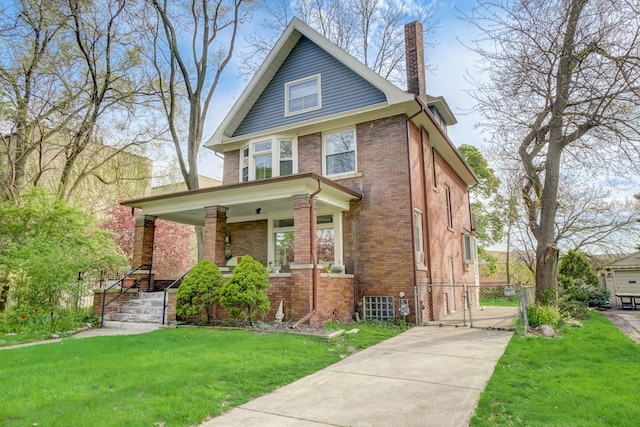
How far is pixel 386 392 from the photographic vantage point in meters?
4.56

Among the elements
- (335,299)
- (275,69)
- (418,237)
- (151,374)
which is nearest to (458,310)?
(418,237)

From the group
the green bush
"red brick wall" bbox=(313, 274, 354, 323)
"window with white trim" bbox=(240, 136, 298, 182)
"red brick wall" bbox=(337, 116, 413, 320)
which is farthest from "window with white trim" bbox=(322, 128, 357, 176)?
the green bush

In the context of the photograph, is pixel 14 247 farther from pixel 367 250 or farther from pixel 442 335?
pixel 442 335

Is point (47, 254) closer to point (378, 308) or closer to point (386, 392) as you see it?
point (378, 308)

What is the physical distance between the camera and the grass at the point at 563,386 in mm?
3711

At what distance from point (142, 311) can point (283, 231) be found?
15.8 ft

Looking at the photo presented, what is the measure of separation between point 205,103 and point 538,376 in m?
18.2

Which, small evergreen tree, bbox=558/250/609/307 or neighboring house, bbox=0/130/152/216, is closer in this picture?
neighboring house, bbox=0/130/152/216

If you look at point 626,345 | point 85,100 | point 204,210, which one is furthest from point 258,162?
point 626,345

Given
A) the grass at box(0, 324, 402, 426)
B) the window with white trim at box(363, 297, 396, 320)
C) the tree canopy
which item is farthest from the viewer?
the window with white trim at box(363, 297, 396, 320)

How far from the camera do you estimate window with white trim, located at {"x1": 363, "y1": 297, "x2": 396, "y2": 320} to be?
10.5 metres

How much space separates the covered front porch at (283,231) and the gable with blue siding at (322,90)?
324 cm

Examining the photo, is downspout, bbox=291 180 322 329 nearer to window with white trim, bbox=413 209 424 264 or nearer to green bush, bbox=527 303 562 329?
window with white trim, bbox=413 209 424 264

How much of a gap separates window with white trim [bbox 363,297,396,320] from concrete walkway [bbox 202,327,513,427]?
3.28 metres
